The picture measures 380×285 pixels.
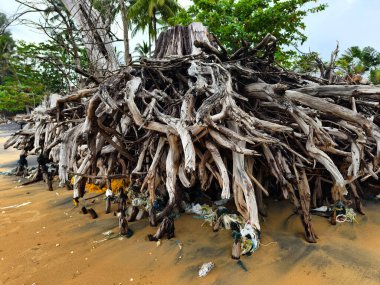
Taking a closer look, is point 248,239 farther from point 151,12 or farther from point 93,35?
point 151,12

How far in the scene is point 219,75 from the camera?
297cm

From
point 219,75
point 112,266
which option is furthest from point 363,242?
point 112,266

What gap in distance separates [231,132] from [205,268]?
1180 mm

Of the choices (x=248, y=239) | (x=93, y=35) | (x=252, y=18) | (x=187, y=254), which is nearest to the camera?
(x=248, y=239)

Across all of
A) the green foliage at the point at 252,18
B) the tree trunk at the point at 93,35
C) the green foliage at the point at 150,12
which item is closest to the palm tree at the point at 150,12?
the green foliage at the point at 150,12

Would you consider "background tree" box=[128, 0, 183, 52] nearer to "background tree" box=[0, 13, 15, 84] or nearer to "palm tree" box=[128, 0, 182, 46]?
"palm tree" box=[128, 0, 182, 46]

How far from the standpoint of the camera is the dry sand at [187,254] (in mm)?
2260

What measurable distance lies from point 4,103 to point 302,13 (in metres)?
25.1

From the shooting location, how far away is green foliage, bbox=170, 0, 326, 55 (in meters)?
12.0

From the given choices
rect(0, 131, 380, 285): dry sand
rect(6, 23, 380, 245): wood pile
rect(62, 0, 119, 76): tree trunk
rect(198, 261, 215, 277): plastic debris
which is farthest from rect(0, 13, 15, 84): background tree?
rect(198, 261, 215, 277): plastic debris

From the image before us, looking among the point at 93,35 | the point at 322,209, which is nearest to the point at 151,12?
the point at 93,35

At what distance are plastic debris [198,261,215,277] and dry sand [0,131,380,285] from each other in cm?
3

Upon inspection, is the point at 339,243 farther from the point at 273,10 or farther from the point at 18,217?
the point at 273,10

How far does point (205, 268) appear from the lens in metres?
2.35
